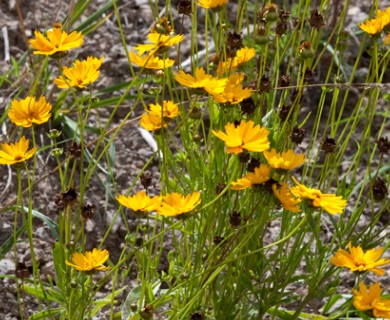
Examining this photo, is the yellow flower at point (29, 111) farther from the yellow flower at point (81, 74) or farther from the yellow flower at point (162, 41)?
the yellow flower at point (162, 41)

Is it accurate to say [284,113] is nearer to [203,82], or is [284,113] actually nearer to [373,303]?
[203,82]

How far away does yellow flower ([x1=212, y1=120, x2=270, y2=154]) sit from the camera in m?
1.19

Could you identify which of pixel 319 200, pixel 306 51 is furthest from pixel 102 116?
pixel 319 200

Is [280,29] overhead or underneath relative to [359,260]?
overhead

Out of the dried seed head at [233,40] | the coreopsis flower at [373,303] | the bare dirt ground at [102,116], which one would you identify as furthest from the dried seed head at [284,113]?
the bare dirt ground at [102,116]

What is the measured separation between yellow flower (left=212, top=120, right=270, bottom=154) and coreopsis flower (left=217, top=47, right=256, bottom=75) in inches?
8.7

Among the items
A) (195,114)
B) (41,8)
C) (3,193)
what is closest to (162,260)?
(3,193)

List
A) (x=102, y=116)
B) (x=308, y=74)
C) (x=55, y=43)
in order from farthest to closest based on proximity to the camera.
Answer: (x=102, y=116)
(x=308, y=74)
(x=55, y=43)

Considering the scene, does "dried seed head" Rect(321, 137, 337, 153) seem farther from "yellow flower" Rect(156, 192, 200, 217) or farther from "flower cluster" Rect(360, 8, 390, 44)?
"yellow flower" Rect(156, 192, 200, 217)

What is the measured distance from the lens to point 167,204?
1.18 metres

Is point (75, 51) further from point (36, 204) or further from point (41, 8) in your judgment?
point (36, 204)

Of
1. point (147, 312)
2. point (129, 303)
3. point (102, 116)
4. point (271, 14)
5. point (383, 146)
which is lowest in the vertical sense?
point (102, 116)

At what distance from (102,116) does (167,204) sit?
1.18 m

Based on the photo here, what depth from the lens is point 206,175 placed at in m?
1.49
